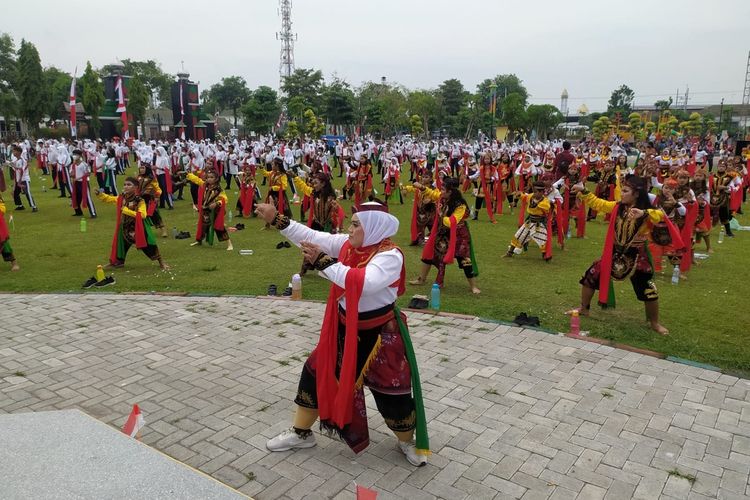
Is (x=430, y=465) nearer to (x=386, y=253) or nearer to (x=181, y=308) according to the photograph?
(x=386, y=253)

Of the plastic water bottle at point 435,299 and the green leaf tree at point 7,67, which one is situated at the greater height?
the green leaf tree at point 7,67

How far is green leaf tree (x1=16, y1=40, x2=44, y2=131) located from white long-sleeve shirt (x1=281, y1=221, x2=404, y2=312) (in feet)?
169

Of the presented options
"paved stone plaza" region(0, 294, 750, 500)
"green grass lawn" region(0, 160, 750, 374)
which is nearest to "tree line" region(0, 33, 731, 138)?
"green grass lawn" region(0, 160, 750, 374)

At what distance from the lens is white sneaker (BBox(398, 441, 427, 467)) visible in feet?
12.4

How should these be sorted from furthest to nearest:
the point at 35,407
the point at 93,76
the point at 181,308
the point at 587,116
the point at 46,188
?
the point at 587,116 → the point at 93,76 → the point at 46,188 → the point at 181,308 → the point at 35,407

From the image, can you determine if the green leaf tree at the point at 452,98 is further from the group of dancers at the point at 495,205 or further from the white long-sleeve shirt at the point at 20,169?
the white long-sleeve shirt at the point at 20,169

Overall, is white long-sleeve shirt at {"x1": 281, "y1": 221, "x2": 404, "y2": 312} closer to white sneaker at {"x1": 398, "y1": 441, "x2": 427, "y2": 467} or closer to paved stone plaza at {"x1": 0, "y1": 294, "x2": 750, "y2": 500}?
white sneaker at {"x1": 398, "y1": 441, "x2": 427, "y2": 467}

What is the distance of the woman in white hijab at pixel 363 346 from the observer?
3.48 metres

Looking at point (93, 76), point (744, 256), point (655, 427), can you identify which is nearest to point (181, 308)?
point (655, 427)

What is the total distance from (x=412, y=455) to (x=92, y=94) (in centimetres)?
4942

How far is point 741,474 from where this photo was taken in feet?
12.3

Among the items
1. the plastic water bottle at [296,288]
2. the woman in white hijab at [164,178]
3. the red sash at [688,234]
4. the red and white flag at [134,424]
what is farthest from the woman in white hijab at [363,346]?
the woman in white hijab at [164,178]

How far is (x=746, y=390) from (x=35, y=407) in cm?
602

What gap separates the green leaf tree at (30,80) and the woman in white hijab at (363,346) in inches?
2034
